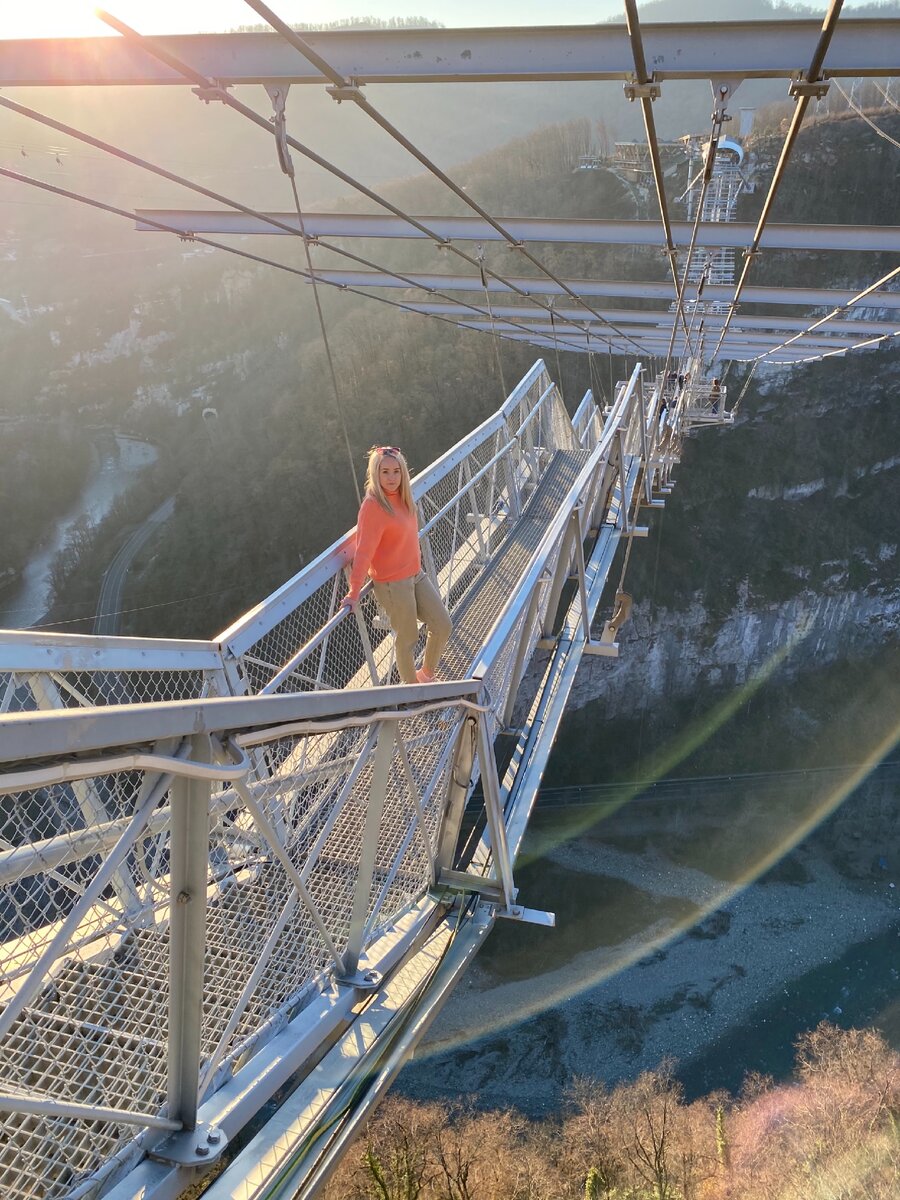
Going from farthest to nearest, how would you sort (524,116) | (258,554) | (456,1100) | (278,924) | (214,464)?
(524,116) < (214,464) < (258,554) < (456,1100) < (278,924)

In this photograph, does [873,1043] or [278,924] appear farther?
[873,1043]

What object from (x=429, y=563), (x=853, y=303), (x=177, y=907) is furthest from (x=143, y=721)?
(x=853, y=303)

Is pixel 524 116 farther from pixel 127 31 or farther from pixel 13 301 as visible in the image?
pixel 127 31

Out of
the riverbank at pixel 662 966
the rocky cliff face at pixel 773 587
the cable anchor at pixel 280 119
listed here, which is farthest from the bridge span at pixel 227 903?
the rocky cliff face at pixel 773 587

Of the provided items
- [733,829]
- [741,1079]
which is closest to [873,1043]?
[741,1079]

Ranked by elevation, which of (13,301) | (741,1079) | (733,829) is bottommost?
(741,1079)

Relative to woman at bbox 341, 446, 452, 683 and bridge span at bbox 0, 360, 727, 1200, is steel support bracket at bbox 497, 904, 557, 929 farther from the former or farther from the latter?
woman at bbox 341, 446, 452, 683

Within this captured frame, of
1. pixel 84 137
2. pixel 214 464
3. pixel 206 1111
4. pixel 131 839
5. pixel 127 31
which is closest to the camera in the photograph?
pixel 131 839
